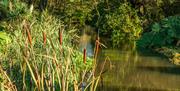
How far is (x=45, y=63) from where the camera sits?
6.25 m

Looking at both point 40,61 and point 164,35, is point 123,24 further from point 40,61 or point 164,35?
point 40,61

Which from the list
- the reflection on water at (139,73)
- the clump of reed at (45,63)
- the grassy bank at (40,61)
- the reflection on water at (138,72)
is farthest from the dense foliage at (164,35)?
the clump of reed at (45,63)

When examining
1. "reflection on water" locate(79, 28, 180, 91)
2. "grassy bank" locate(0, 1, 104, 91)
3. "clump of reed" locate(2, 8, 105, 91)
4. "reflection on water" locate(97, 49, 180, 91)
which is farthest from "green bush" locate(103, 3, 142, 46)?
"clump of reed" locate(2, 8, 105, 91)

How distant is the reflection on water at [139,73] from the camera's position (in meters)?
15.4

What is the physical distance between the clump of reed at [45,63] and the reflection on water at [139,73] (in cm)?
153

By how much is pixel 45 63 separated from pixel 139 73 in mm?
11495

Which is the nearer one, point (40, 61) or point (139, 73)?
point (40, 61)

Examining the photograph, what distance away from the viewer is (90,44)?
82.1 feet

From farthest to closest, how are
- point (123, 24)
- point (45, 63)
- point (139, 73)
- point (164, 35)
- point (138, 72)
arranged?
point (123, 24), point (164, 35), point (138, 72), point (139, 73), point (45, 63)

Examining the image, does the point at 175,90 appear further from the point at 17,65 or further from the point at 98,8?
the point at 98,8

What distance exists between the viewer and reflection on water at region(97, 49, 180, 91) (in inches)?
607

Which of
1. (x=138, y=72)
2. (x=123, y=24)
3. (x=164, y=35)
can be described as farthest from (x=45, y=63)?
(x=123, y=24)

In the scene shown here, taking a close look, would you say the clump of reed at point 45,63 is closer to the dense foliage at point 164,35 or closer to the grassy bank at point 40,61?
the grassy bank at point 40,61

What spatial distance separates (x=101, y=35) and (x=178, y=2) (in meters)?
4.66
